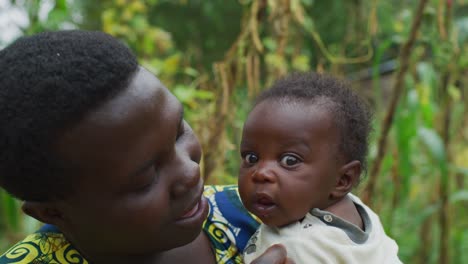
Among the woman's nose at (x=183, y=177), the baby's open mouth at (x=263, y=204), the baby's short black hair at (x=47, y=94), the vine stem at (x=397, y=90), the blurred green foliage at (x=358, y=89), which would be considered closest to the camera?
the baby's short black hair at (x=47, y=94)

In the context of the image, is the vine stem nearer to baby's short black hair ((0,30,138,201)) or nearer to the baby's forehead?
the baby's forehead

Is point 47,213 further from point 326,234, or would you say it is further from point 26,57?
point 326,234

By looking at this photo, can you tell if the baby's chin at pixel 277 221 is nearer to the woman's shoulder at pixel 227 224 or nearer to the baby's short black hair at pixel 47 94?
the woman's shoulder at pixel 227 224

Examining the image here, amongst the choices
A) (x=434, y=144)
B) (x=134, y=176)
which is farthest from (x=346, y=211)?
(x=434, y=144)

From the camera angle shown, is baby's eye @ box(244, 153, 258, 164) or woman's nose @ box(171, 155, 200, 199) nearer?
woman's nose @ box(171, 155, 200, 199)

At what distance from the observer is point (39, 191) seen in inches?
44.3

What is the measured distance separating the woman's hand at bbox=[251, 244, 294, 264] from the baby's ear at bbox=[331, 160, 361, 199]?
0.20m

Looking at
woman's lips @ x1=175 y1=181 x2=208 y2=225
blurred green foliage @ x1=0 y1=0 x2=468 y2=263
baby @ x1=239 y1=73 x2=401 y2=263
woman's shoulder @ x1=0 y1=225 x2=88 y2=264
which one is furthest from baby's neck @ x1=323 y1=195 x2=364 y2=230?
blurred green foliage @ x1=0 y1=0 x2=468 y2=263

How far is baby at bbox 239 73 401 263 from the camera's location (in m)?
1.34

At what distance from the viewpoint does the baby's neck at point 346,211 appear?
1430 millimetres

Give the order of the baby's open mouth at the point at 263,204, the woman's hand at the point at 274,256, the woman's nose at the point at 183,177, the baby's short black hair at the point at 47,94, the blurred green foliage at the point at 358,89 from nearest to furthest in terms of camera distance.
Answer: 1. the baby's short black hair at the point at 47,94
2. the woman's nose at the point at 183,177
3. the woman's hand at the point at 274,256
4. the baby's open mouth at the point at 263,204
5. the blurred green foliage at the point at 358,89

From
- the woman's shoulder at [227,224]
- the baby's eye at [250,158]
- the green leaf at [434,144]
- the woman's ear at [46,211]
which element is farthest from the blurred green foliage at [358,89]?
the woman's ear at [46,211]

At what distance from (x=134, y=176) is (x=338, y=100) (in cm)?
55

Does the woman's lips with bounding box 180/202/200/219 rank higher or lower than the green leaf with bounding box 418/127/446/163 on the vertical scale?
higher
